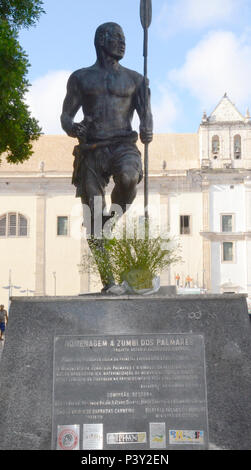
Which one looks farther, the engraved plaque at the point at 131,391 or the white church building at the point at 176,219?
the white church building at the point at 176,219

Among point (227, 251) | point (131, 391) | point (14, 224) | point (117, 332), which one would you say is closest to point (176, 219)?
point (227, 251)

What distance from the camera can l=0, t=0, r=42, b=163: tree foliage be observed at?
11250mm

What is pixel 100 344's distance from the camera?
387 cm

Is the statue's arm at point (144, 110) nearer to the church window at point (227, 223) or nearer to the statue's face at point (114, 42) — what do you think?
the statue's face at point (114, 42)

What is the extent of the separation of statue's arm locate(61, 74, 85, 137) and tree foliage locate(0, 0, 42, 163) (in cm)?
635

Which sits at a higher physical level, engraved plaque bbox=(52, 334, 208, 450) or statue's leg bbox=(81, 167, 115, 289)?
statue's leg bbox=(81, 167, 115, 289)

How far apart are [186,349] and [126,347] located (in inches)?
15.7

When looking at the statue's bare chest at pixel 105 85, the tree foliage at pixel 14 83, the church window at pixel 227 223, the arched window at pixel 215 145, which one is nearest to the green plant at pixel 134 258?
the statue's bare chest at pixel 105 85

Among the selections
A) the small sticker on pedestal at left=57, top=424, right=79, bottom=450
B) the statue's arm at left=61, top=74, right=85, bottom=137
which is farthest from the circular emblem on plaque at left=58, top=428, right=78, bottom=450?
the statue's arm at left=61, top=74, right=85, bottom=137

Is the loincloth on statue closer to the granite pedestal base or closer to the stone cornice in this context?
the granite pedestal base

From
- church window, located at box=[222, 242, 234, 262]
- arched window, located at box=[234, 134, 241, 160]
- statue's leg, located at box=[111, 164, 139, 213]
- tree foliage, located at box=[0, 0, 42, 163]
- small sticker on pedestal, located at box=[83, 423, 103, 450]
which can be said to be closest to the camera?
small sticker on pedestal, located at box=[83, 423, 103, 450]

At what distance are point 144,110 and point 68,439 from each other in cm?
297

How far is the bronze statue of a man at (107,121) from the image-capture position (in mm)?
5082
